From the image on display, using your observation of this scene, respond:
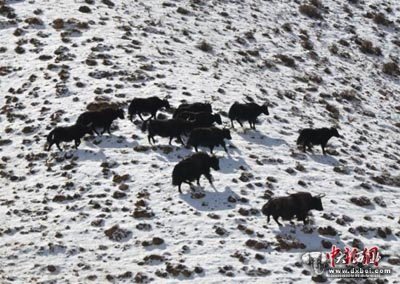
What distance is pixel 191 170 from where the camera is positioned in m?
18.4

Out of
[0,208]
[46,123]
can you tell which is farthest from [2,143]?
[0,208]

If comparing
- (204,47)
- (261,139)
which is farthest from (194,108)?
(204,47)

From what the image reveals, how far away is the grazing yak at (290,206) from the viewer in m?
17.1

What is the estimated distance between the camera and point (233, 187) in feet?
62.0

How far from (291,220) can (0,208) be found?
8867 mm

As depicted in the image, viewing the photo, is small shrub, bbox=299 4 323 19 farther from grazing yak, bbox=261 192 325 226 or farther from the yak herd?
grazing yak, bbox=261 192 325 226

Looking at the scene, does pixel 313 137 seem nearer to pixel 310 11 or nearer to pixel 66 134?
pixel 66 134

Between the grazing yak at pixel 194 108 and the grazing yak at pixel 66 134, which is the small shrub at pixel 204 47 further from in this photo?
the grazing yak at pixel 66 134

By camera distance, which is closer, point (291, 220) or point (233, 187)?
point (291, 220)

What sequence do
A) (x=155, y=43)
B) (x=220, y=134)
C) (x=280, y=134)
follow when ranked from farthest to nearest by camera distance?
(x=155, y=43) < (x=280, y=134) < (x=220, y=134)

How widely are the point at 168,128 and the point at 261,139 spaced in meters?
4.07

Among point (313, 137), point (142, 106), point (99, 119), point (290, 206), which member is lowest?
point (99, 119)

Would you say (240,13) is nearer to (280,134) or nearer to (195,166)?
(280,134)

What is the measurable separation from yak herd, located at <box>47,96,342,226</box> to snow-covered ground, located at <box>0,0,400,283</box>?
1.59ft
